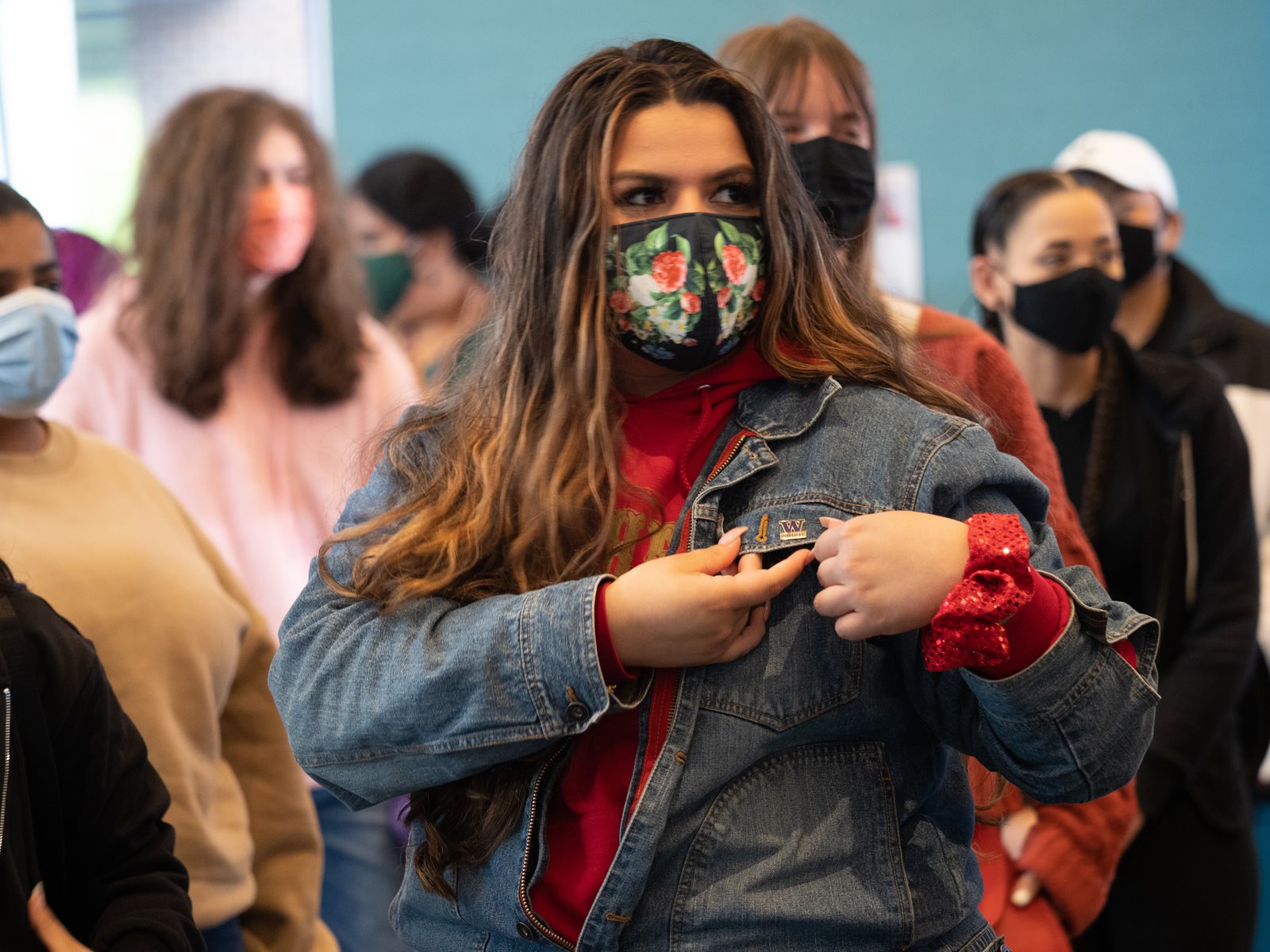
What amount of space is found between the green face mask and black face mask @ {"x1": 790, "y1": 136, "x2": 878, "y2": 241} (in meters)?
2.34

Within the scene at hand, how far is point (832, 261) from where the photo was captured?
5.15 feet

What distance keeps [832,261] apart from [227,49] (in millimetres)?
4891

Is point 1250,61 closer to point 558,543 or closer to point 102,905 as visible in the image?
point 558,543

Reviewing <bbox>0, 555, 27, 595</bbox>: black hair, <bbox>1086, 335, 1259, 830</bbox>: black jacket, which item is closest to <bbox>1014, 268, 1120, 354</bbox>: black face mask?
<bbox>1086, 335, 1259, 830</bbox>: black jacket

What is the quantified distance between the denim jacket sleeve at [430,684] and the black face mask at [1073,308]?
1.43 m

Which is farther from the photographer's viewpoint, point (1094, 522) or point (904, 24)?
point (904, 24)

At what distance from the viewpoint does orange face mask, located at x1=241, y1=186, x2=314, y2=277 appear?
2.81 metres

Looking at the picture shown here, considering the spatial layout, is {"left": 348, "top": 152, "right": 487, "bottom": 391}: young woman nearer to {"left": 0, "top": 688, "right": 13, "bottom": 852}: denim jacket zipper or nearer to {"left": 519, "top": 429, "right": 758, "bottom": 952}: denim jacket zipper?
{"left": 0, "top": 688, "right": 13, "bottom": 852}: denim jacket zipper

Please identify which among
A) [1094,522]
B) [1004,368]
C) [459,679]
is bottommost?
[1094,522]

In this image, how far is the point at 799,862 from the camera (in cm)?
131

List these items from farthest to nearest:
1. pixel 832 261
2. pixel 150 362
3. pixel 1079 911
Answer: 1. pixel 150 362
2. pixel 1079 911
3. pixel 832 261

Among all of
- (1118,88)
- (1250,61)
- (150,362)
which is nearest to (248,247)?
(150,362)

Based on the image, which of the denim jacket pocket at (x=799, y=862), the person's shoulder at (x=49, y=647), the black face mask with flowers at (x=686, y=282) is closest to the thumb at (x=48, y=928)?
the person's shoulder at (x=49, y=647)

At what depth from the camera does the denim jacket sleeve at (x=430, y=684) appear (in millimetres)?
1317
